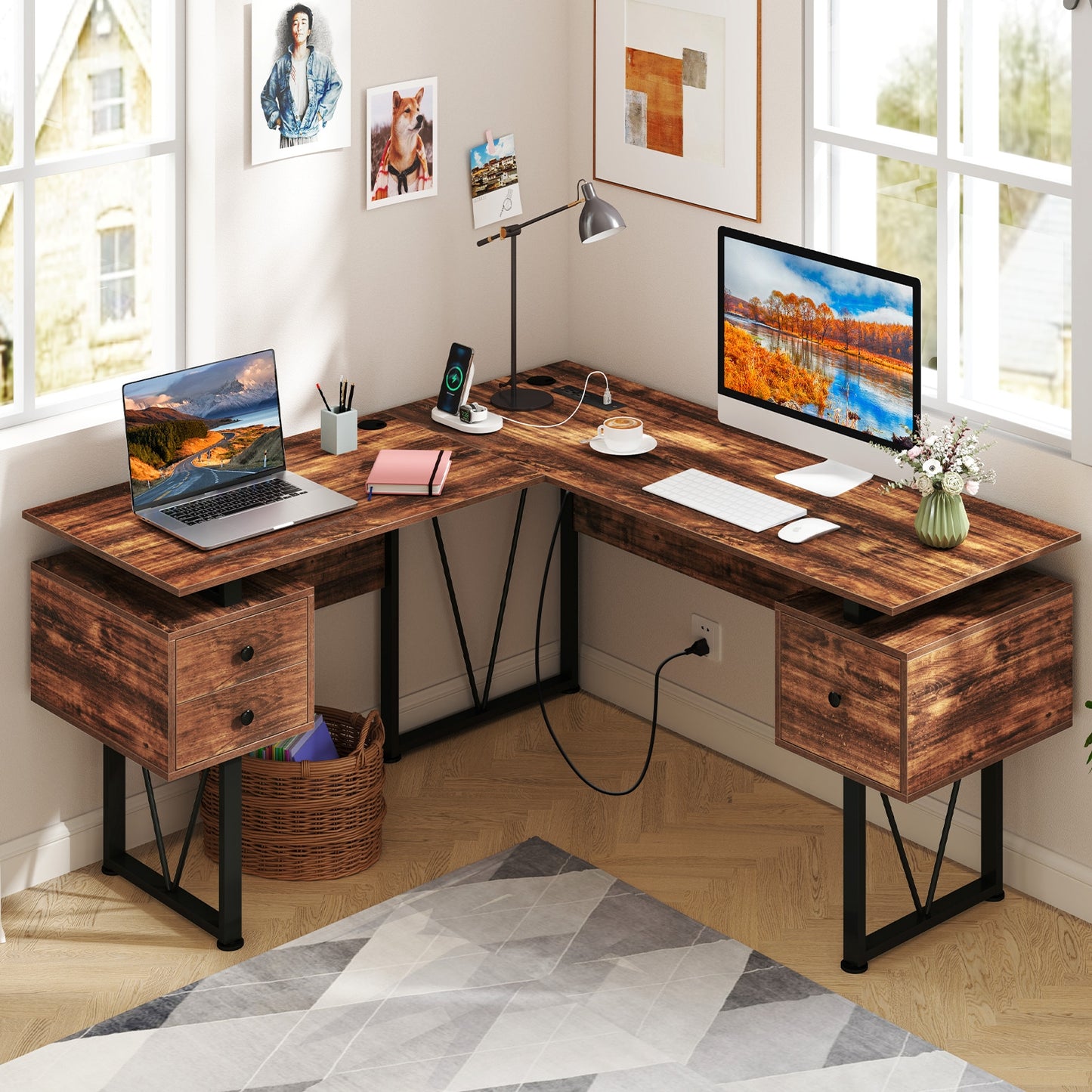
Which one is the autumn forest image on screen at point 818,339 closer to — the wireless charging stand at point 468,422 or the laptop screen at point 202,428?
the wireless charging stand at point 468,422

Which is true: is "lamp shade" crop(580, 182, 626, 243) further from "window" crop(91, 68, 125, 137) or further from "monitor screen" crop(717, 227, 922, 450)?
"window" crop(91, 68, 125, 137)

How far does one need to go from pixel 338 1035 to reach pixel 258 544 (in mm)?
917

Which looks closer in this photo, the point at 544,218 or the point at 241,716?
the point at 241,716

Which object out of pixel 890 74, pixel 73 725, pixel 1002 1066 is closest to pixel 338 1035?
pixel 73 725

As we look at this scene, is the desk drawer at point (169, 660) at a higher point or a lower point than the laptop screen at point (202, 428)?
lower

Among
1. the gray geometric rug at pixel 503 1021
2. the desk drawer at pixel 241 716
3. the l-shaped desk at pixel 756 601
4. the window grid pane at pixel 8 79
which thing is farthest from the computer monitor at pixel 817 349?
the window grid pane at pixel 8 79

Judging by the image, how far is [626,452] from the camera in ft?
12.8

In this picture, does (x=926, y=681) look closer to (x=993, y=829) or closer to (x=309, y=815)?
(x=993, y=829)

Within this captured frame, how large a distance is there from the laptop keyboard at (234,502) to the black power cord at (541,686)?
926mm

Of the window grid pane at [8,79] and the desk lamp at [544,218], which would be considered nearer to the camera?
the window grid pane at [8,79]

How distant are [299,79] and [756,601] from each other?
146 cm

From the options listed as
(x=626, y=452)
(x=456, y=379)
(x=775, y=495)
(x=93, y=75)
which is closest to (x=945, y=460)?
(x=775, y=495)

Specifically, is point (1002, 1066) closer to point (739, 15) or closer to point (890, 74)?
point (890, 74)

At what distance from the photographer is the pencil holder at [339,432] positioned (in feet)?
12.7
